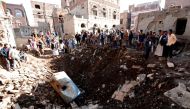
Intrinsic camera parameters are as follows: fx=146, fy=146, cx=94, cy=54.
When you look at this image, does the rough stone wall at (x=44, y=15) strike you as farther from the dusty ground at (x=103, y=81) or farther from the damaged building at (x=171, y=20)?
the damaged building at (x=171, y=20)

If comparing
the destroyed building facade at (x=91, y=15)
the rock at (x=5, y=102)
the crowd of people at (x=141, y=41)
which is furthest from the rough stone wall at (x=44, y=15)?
the rock at (x=5, y=102)

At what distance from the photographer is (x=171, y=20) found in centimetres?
973

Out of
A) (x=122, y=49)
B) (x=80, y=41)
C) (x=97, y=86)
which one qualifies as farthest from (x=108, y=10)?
(x=97, y=86)

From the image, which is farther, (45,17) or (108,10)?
(45,17)

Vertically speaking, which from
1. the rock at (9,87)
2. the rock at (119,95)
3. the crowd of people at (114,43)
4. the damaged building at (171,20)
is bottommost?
the rock at (119,95)

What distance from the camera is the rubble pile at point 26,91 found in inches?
262

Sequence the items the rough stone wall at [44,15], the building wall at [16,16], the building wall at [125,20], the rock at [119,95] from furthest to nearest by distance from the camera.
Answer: the building wall at [125,20] < the rough stone wall at [44,15] < the building wall at [16,16] < the rock at [119,95]

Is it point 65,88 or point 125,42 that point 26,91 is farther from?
point 125,42

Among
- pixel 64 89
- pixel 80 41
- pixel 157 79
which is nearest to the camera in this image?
pixel 157 79

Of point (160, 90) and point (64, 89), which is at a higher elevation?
point (160, 90)

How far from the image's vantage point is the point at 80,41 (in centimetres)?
1339

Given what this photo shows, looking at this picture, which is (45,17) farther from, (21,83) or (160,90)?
(160,90)

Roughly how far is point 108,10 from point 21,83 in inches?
947

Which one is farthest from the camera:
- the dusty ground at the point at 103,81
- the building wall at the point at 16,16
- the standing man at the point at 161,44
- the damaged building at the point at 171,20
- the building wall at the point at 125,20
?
the building wall at the point at 125,20
